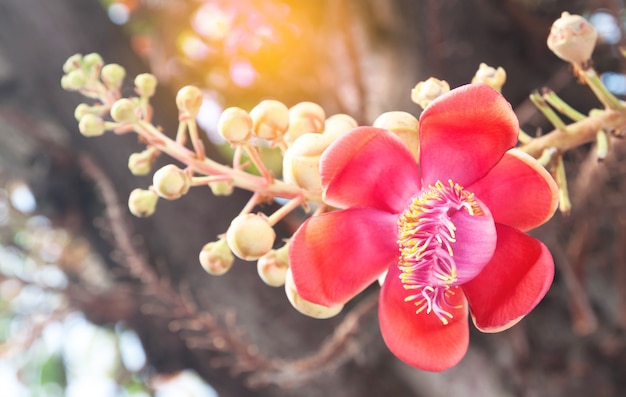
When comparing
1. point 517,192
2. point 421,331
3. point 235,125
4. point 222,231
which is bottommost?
point 222,231

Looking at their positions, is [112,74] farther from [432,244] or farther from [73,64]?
[432,244]

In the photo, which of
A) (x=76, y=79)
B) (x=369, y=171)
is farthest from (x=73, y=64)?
(x=369, y=171)

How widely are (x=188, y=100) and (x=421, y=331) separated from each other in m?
0.34

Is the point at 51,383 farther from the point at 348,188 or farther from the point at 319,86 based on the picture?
the point at 348,188

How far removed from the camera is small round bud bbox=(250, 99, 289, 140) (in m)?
0.61

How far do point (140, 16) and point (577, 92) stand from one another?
1.52 meters

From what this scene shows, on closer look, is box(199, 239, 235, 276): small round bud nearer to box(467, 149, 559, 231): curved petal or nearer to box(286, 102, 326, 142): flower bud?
box(286, 102, 326, 142): flower bud

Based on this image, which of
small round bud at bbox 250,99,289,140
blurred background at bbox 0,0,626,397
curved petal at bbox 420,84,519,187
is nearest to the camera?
curved petal at bbox 420,84,519,187

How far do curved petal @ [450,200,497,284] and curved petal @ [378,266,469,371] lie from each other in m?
0.07

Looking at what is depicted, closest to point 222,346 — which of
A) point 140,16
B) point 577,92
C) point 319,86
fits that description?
point 319,86

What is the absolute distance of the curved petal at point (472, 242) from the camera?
51 cm

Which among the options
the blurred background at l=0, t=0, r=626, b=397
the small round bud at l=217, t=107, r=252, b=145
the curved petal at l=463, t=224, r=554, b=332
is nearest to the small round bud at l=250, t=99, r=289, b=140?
the small round bud at l=217, t=107, r=252, b=145

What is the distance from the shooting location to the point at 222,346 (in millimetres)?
984

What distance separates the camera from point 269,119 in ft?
2.02
